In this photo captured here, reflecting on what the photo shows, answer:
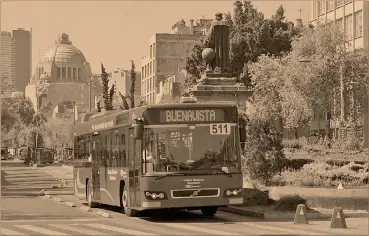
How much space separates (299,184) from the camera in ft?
87.5

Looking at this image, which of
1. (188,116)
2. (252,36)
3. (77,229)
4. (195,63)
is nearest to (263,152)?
(188,116)

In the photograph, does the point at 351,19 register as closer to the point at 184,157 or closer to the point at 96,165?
the point at 96,165

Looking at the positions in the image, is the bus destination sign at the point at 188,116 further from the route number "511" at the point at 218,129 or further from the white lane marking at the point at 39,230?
the white lane marking at the point at 39,230

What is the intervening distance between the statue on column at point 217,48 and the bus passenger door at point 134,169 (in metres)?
15.7

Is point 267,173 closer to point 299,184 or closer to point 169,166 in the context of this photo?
point 299,184

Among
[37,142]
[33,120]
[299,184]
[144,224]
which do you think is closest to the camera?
[144,224]

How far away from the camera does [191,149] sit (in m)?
21.4

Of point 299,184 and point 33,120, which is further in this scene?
A: point 33,120

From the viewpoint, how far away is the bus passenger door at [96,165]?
2667cm

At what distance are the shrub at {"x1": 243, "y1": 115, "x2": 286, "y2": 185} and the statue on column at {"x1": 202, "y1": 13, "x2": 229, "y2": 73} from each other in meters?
10.3

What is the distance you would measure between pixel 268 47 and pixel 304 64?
17590 mm

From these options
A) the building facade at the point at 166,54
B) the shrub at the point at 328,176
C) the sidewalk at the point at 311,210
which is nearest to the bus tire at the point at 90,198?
the sidewalk at the point at 311,210

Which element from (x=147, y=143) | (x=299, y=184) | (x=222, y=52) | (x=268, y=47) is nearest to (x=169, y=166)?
(x=147, y=143)

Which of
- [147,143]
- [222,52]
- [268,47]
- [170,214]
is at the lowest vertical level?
[170,214]
